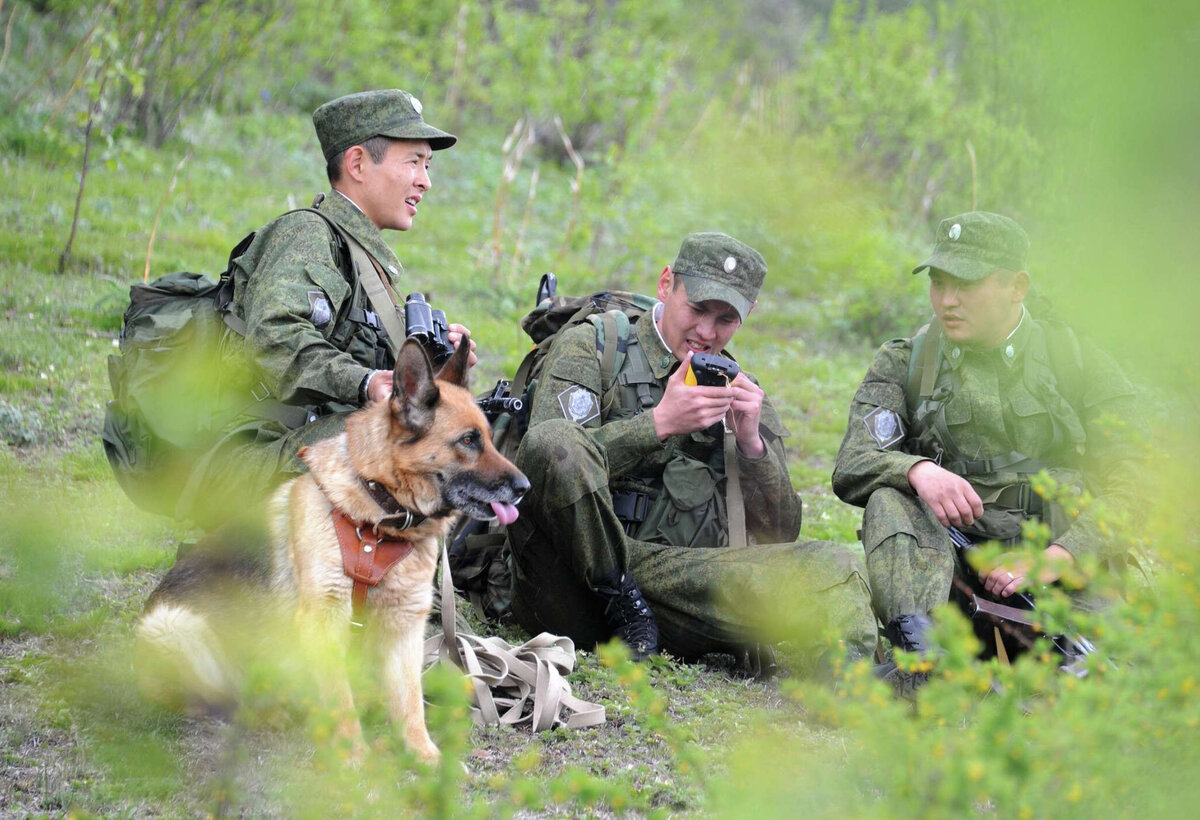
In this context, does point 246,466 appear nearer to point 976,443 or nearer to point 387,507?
point 387,507

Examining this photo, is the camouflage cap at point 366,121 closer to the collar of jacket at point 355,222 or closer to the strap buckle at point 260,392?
the collar of jacket at point 355,222

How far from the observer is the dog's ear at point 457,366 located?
3426 mm

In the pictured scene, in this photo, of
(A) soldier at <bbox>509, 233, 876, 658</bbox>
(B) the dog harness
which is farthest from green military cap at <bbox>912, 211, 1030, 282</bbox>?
(B) the dog harness

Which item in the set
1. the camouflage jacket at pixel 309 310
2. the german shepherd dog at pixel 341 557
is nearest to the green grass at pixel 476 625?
the german shepherd dog at pixel 341 557

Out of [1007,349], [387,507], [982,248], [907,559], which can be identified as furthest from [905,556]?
[387,507]

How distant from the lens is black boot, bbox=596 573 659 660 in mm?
4133

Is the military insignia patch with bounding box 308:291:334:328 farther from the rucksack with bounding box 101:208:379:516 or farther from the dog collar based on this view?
the dog collar

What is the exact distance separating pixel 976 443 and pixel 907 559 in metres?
0.61

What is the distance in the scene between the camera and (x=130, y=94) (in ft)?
35.9

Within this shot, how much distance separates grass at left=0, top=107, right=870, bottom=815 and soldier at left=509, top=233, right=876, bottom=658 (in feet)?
0.77

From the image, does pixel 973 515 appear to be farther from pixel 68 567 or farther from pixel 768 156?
pixel 768 156

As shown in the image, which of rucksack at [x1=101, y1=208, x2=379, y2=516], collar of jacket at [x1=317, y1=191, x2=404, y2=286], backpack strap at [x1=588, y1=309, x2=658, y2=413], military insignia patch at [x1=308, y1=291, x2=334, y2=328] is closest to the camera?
military insignia patch at [x1=308, y1=291, x2=334, y2=328]

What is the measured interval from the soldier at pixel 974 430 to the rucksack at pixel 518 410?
3.32 feet

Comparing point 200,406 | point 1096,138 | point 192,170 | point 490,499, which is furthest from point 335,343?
point 192,170
